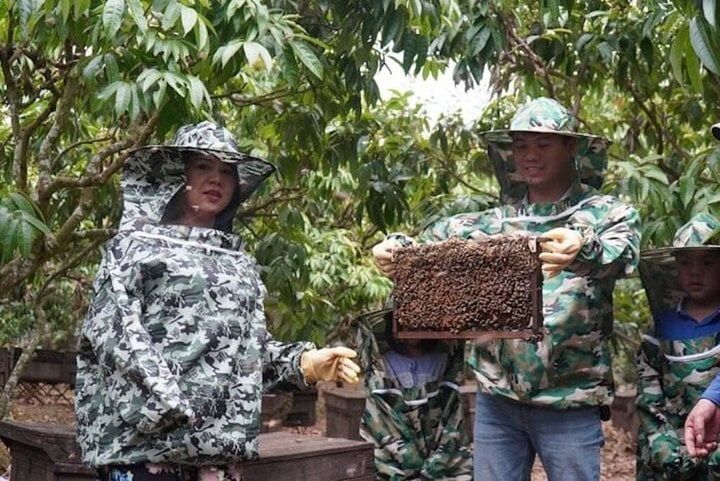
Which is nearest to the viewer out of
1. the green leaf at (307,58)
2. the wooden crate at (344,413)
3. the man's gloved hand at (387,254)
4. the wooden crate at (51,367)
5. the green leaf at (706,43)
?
the green leaf at (706,43)

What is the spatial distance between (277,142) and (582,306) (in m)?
2.76

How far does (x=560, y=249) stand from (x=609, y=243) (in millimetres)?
234

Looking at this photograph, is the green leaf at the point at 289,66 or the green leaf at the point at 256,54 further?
the green leaf at the point at 289,66

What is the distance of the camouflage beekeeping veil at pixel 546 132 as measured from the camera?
131 inches

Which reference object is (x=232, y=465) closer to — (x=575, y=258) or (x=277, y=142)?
(x=575, y=258)

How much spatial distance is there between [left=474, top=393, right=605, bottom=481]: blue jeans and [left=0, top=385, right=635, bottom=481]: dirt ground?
420 cm

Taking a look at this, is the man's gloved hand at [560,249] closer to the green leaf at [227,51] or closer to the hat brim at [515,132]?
the hat brim at [515,132]

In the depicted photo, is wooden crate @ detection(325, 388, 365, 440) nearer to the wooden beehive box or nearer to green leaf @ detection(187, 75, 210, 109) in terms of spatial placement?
the wooden beehive box

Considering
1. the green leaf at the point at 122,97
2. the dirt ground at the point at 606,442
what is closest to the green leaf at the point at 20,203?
the green leaf at the point at 122,97


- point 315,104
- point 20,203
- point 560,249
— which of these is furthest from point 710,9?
point 315,104

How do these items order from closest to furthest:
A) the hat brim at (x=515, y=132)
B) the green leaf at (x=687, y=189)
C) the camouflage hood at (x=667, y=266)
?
the hat brim at (x=515, y=132), the camouflage hood at (x=667, y=266), the green leaf at (x=687, y=189)

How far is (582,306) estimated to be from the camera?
10.7 feet

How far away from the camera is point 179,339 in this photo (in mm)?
3033

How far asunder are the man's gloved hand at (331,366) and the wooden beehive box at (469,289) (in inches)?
8.2
